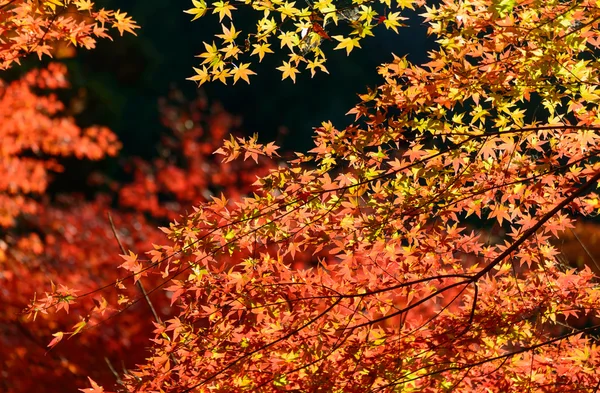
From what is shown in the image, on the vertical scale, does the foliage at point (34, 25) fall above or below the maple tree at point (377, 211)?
above

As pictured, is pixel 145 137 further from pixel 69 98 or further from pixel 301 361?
pixel 301 361

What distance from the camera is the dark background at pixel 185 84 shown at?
19.0m

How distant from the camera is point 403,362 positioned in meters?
2.94

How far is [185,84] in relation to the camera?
2012cm

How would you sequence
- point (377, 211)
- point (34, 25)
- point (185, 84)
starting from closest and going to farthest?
point (377, 211) → point (34, 25) → point (185, 84)

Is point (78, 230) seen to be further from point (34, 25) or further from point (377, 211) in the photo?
point (377, 211)

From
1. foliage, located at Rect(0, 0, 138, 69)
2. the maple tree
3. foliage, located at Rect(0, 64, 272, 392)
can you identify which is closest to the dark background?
foliage, located at Rect(0, 64, 272, 392)

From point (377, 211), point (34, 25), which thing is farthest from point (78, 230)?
point (377, 211)

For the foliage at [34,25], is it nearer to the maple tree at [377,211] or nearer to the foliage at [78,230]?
the maple tree at [377,211]

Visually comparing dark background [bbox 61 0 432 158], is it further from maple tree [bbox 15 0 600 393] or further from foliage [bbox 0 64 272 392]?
maple tree [bbox 15 0 600 393]

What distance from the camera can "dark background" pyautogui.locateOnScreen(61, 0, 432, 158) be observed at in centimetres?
1902

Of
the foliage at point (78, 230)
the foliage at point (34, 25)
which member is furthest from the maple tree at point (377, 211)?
the foliage at point (78, 230)

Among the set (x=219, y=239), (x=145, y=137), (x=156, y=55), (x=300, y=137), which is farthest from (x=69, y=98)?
(x=219, y=239)

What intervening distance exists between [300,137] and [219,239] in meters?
16.5
